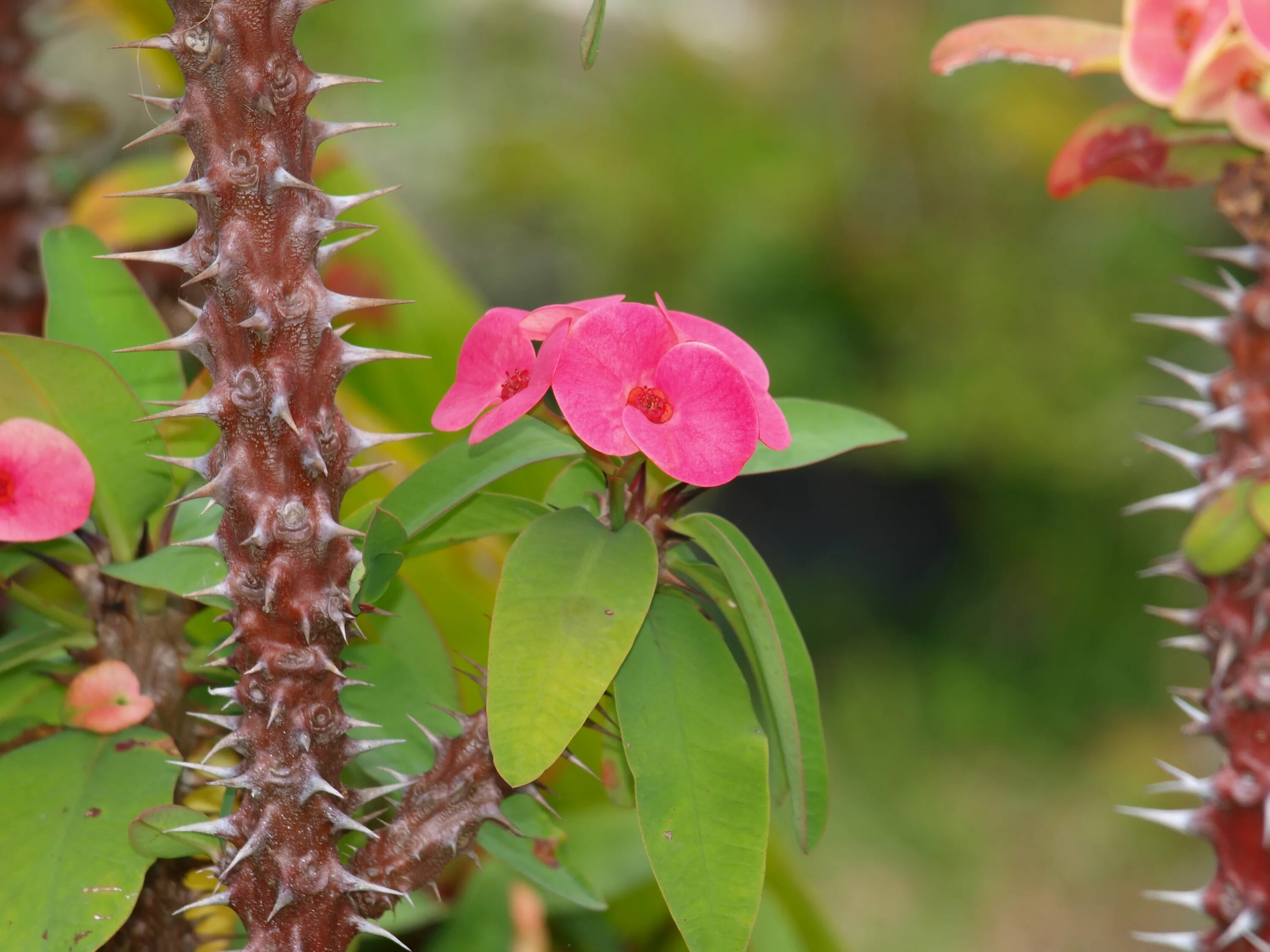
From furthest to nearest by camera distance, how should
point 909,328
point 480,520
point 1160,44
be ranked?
point 909,328 < point 1160,44 < point 480,520

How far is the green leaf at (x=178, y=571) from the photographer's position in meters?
0.46

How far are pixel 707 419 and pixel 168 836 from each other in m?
0.27

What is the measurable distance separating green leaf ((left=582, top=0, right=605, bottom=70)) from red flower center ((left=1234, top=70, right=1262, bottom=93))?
0.38 m

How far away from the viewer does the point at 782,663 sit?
40 cm

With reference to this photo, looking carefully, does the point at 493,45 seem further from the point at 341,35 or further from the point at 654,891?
the point at 654,891

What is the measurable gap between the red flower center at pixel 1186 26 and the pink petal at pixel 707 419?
0.37 metres

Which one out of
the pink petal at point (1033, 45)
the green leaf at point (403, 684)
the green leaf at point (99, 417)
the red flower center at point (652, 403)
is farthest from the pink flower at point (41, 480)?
the pink petal at point (1033, 45)

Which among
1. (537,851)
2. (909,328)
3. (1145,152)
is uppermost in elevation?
(1145,152)

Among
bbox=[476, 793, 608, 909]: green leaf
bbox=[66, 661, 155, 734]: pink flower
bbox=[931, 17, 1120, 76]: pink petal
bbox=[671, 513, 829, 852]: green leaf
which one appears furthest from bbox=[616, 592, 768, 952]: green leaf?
bbox=[931, 17, 1120, 76]: pink petal

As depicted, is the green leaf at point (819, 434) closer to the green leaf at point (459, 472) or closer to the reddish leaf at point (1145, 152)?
the green leaf at point (459, 472)

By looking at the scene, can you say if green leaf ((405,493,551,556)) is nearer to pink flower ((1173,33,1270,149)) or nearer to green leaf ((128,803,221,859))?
green leaf ((128,803,221,859))

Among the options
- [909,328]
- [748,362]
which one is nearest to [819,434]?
[748,362]

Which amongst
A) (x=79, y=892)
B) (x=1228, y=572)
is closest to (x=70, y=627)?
(x=79, y=892)

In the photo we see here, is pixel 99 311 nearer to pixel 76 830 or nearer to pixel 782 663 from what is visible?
pixel 76 830
